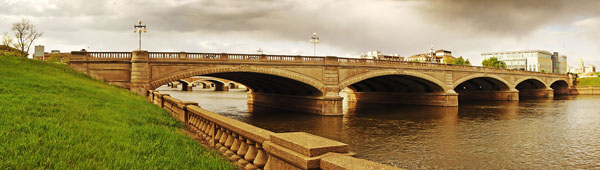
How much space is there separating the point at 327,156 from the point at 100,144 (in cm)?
410

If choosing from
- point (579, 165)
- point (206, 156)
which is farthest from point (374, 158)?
point (206, 156)

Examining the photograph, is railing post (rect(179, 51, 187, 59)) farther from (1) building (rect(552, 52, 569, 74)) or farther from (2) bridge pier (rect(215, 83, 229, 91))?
(1) building (rect(552, 52, 569, 74))

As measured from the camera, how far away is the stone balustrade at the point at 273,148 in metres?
3.46

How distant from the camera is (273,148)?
4.20 m

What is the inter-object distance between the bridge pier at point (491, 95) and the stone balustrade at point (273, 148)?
58.8 m

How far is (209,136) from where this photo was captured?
7.98 meters

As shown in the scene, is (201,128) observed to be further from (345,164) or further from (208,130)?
(345,164)

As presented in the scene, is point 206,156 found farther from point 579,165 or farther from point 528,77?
point 528,77

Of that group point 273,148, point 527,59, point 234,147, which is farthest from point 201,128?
point 527,59

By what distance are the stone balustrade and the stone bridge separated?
20389 millimetres

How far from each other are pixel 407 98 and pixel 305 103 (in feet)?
61.3

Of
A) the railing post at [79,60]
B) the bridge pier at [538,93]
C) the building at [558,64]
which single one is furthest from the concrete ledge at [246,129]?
the building at [558,64]

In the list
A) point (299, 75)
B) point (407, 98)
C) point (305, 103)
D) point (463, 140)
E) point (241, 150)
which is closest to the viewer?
point (241, 150)

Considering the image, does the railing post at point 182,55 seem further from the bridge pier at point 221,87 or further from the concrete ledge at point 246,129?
the bridge pier at point 221,87
